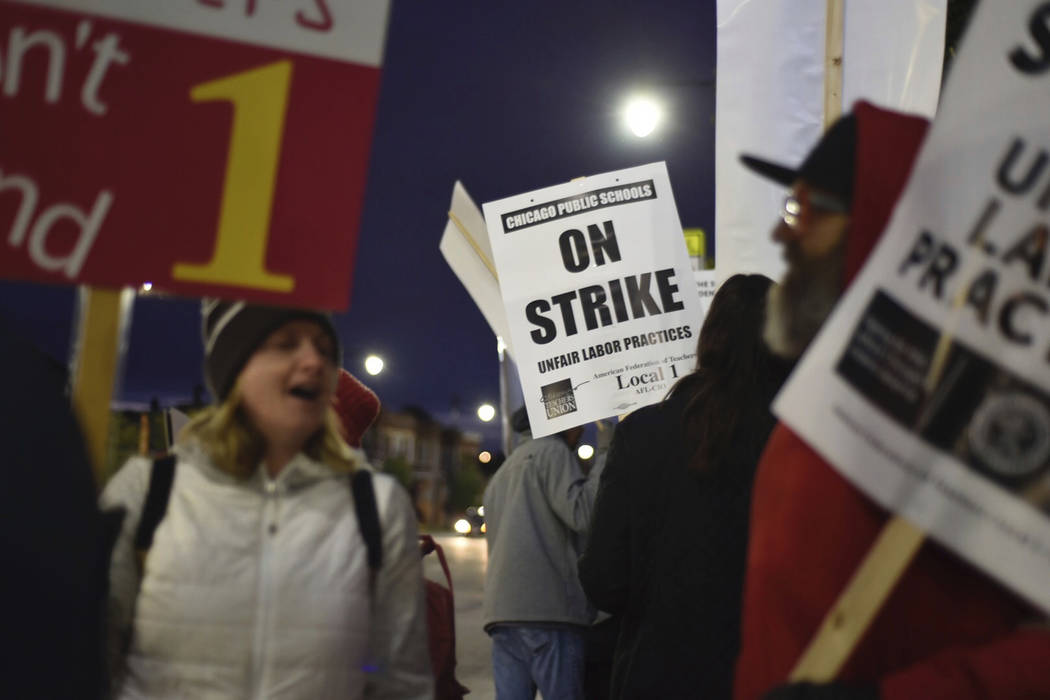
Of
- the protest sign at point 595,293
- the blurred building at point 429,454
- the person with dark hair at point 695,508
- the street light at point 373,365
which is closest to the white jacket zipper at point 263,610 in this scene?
the person with dark hair at point 695,508

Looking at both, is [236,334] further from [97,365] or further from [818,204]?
[818,204]

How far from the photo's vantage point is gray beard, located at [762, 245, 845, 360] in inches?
70.8

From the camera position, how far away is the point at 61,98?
186 cm

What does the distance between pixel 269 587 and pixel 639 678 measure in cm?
143

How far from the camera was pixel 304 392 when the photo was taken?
6.24ft

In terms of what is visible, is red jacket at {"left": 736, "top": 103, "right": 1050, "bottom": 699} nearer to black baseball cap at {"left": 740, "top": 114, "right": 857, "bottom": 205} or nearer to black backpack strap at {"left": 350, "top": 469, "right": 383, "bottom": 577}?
black baseball cap at {"left": 740, "top": 114, "right": 857, "bottom": 205}

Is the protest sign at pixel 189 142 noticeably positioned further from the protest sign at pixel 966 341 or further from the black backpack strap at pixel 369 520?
the protest sign at pixel 966 341

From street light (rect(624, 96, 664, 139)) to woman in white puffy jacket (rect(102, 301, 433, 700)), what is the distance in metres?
6.58

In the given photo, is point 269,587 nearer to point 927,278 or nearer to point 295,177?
point 295,177

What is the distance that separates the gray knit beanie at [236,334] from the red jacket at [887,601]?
0.86 meters

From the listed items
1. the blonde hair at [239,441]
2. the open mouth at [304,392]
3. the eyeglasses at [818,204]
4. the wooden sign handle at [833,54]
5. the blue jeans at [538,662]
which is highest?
the wooden sign handle at [833,54]

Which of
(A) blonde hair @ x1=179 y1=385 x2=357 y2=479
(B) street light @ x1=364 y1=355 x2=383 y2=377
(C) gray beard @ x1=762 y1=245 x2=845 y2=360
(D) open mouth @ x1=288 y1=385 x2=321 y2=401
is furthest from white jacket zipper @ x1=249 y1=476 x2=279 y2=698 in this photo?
(B) street light @ x1=364 y1=355 x2=383 y2=377

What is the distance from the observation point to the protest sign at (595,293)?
15.3 ft

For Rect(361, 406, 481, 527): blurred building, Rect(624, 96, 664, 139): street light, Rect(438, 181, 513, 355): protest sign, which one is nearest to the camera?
Rect(438, 181, 513, 355): protest sign
